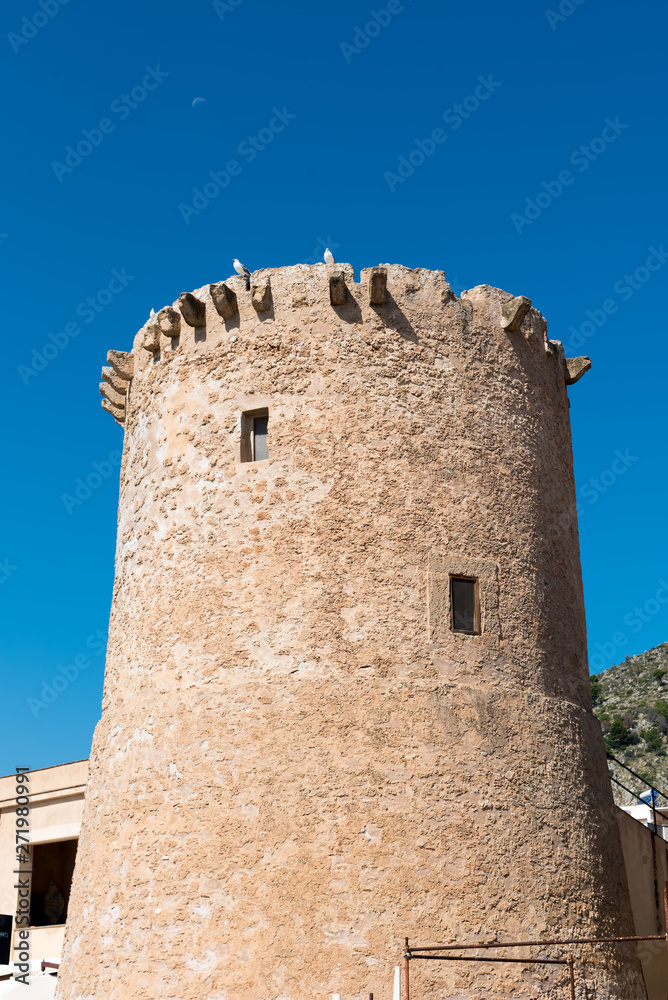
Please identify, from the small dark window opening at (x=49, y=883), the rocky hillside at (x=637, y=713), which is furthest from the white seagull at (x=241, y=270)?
the rocky hillside at (x=637, y=713)

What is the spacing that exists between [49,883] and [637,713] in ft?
121

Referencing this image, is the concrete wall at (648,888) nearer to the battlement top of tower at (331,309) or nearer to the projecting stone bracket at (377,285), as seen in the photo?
the battlement top of tower at (331,309)

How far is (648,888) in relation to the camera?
1363 cm

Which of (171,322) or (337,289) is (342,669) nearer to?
(337,289)

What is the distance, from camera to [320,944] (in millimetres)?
8367

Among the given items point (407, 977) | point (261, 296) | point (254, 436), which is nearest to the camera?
point (407, 977)

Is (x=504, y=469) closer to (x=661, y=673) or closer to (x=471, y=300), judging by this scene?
(x=471, y=300)

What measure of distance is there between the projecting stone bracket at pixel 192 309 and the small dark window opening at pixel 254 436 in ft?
4.11

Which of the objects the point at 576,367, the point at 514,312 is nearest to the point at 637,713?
the point at 576,367

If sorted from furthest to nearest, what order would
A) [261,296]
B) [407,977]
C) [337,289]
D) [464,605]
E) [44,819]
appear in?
[44,819] < [261,296] < [337,289] < [464,605] < [407,977]

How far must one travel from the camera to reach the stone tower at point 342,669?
862 centimetres

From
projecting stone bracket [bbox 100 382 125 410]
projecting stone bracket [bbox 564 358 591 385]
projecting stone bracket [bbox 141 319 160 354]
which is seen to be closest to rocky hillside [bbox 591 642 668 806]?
projecting stone bracket [bbox 564 358 591 385]

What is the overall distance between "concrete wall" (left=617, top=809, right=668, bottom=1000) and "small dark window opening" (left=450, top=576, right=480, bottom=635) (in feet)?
13.2

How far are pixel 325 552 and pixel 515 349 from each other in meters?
3.23
